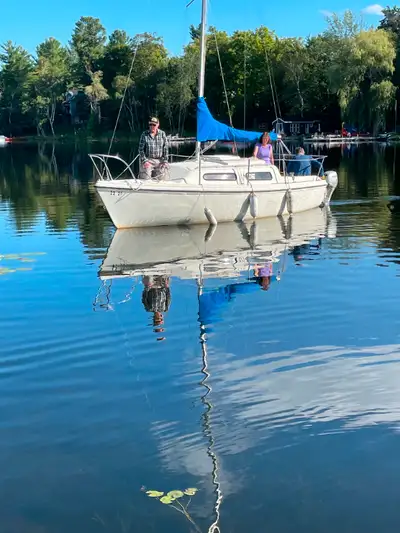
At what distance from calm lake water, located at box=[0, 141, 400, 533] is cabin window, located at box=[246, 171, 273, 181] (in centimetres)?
420

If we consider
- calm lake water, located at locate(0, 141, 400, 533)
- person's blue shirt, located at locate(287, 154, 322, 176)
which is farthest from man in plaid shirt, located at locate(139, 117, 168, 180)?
person's blue shirt, located at locate(287, 154, 322, 176)

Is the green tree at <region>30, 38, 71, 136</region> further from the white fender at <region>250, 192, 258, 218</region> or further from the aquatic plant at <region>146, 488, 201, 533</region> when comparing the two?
the aquatic plant at <region>146, 488, 201, 533</region>

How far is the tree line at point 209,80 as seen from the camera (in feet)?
242

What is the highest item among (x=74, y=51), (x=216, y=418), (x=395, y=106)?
(x=74, y=51)

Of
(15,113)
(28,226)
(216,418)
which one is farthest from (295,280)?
(15,113)

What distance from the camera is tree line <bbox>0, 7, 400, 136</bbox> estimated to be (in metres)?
73.9

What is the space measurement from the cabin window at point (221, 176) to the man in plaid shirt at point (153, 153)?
4.36ft

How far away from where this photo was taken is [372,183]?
31844 mm

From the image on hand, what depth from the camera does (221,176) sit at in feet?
61.7

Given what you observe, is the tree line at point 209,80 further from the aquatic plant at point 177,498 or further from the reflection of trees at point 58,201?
the aquatic plant at point 177,498

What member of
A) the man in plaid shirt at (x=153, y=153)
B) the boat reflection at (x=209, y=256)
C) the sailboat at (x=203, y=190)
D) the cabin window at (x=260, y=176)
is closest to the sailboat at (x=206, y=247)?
the boat reflection at (x=209, y=256)

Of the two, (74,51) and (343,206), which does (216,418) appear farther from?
(74,51)

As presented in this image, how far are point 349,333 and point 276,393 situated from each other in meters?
2.54

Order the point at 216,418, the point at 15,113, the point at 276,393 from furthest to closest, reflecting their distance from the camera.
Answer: the point at 15,113
the point at 276,393
the point at 216,418
